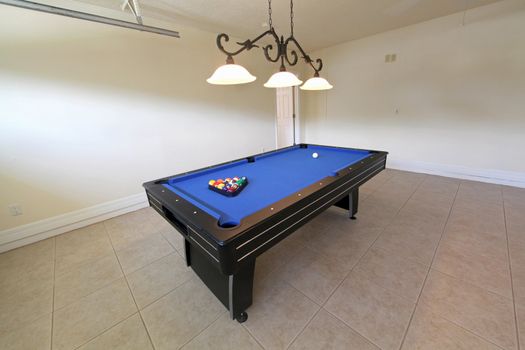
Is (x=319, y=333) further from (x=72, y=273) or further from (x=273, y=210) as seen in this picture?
(x=72, y=273)

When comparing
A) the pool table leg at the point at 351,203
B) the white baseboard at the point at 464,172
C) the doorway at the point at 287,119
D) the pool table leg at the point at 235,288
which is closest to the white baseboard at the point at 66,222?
the pool table leg at the point at 235,288

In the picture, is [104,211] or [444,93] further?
[444,93]

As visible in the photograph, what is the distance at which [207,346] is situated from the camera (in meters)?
1.21

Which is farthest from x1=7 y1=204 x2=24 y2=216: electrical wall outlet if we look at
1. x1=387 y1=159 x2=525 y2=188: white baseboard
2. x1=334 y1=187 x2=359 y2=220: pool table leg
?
x1=387 y1=159 x2=525 y2=188: white baseboard

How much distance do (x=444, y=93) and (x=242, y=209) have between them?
393 cm

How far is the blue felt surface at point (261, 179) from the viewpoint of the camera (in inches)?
52.2

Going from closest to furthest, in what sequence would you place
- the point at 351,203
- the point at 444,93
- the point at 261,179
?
the point at 261,179, the point at 351,203, the point at 444,93

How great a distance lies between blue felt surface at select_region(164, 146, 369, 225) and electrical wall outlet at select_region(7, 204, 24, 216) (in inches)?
73.4

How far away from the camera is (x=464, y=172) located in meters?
3.38

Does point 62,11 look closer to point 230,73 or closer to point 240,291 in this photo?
point 230,73

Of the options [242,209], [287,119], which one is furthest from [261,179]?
[287,119]

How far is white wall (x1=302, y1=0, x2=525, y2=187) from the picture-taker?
2844 mm

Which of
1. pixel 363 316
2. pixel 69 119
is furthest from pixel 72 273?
pixel 363 316

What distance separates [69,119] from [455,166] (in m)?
5.46
